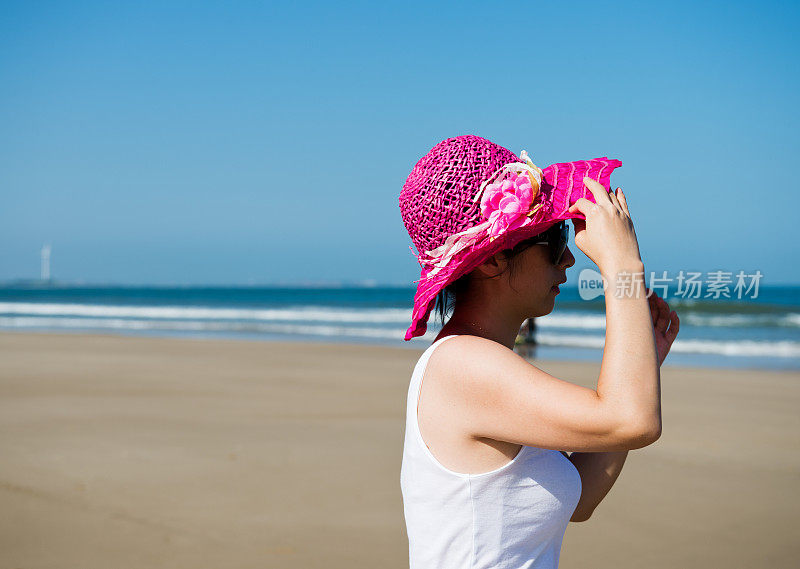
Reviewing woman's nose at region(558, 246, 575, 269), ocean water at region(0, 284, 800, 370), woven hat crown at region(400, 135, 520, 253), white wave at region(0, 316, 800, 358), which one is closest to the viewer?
woven hat crown at region(400, 135, 520, 253)

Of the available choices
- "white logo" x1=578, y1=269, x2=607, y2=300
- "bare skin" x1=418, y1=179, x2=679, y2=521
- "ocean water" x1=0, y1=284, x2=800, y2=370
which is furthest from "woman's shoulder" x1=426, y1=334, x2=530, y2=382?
"ocean water" x1=0, y1=284, x2=800, y2=370

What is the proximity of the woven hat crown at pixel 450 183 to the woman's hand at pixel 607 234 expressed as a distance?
0.72 feet

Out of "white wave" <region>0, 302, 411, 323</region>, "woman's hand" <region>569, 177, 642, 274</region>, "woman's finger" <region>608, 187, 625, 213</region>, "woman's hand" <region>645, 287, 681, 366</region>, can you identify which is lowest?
"white wave" <region>0, 302, 411, 323</region>

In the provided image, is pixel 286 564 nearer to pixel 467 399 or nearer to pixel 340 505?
pixel 340 505

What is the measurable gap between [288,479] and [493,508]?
441 centimetres

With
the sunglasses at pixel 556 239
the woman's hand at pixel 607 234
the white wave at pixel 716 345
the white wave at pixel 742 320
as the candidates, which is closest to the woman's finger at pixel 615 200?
the woman's hand at pixel 607 234

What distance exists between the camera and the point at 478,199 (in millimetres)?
1446

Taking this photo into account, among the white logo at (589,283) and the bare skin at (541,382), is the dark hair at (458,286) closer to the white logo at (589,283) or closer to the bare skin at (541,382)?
the bare skin at (541,382)

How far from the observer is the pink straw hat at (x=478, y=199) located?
4.56ft

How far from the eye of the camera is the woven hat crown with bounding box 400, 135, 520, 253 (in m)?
1.46

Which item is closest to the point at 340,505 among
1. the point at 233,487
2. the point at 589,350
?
the point at 233,487

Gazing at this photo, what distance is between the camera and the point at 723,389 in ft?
33.1

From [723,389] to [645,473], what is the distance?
4.95 m

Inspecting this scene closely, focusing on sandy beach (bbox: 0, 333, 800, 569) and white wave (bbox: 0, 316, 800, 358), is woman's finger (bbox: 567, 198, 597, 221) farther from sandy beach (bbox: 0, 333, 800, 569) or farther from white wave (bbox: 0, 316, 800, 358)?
white wave (bbox: 0, 316, 800, 358)
